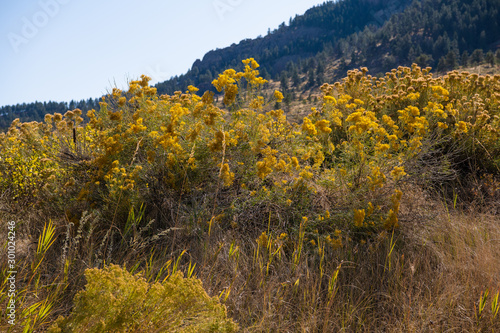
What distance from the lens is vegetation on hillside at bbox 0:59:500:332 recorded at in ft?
6.04

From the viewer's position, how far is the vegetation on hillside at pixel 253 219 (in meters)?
1.84

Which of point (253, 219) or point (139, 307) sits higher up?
point (139, 307)

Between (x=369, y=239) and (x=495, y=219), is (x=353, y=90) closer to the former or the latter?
(x=495, y=219)

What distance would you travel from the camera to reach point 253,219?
2861 mm

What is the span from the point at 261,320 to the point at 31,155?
3.71 metres

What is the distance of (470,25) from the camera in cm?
6244

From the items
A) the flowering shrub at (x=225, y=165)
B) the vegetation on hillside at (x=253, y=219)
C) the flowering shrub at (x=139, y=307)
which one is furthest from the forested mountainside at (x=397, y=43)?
the flowering shrub at (x=139, y=307)

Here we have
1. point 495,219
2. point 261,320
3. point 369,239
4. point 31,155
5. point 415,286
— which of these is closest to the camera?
point 261,320

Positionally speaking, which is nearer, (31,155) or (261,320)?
(261,320)

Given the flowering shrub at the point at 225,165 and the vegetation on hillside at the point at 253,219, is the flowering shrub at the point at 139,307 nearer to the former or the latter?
the vegetation on hillside at the point at 253,219

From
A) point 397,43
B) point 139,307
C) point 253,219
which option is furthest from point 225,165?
point 397,43

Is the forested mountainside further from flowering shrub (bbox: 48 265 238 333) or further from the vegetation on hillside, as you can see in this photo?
flowering shrub (bbox: 48 265 238 333)

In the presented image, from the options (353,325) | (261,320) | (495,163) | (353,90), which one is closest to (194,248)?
(261,320)

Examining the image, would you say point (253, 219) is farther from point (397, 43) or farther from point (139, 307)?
point (397, 43)
